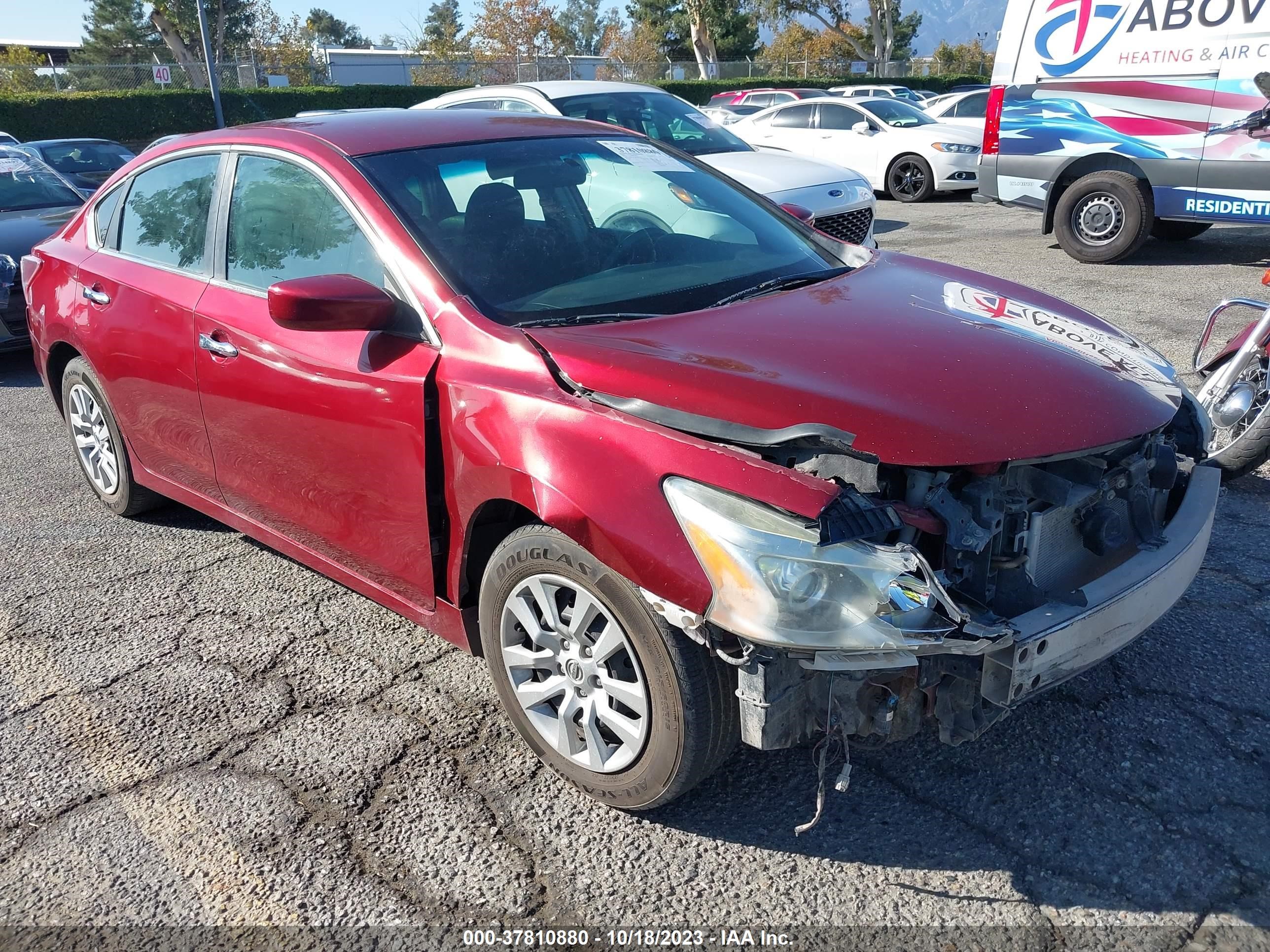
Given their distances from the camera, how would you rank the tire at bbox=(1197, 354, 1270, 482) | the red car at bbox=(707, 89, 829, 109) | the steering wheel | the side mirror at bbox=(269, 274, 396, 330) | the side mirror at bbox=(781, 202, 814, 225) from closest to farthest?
1. the side mirror at bbox=(269, 274, 396, 330)
2. the steering wheel
3. the tire at bbox=(1197, 354, 1270, 482)
4. the side mirror at bbox=(781, 202, 814, 225)
5. the red car at bbox=(707, 89, 829, 109)

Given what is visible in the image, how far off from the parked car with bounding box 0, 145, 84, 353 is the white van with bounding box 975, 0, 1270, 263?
8.09 metres

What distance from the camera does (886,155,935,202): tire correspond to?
14250mm

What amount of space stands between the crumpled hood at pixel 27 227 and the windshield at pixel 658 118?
13.7ft

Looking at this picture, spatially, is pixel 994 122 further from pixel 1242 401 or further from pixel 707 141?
pixel 1242 401

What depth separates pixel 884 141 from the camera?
14.4 metres

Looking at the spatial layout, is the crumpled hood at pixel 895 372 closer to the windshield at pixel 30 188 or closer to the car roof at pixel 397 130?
the car roof at pixel 397 130

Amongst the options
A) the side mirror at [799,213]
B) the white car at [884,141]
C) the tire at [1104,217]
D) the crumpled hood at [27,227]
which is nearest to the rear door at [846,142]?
the white car at [884,141]

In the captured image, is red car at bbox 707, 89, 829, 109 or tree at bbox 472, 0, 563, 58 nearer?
red car at bbox 707, 89, 829, 109

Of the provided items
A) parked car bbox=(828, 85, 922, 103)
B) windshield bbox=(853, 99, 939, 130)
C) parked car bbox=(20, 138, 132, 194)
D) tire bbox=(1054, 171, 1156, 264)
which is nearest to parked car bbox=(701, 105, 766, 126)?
windshield bbox=(853, 99, 939, 130)

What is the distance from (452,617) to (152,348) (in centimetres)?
178

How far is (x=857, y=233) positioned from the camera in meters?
8.22

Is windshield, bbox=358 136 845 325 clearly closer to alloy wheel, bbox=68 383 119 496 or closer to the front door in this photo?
the front door

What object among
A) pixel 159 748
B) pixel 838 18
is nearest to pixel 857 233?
pixel 159 748

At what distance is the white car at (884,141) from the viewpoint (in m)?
14.0
